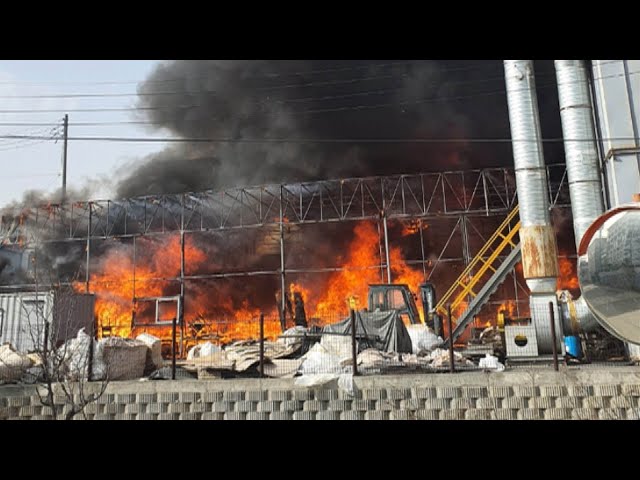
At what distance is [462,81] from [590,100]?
15.3 m

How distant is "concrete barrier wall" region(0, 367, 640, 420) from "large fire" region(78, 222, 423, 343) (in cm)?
1726

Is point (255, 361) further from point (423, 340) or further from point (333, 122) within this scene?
point (333, 122)

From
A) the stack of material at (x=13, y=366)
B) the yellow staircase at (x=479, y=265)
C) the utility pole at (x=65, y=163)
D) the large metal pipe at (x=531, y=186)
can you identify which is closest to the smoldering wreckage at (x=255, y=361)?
the stack of material at (x=13, y=366)

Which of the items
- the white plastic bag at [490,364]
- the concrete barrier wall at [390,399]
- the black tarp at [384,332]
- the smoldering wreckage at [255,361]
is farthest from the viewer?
the black tarp at [384,332]

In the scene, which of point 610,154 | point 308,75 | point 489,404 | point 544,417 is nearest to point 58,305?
point 489,404

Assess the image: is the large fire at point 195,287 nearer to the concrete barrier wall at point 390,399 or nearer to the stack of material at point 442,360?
the stack of material at point 442,360

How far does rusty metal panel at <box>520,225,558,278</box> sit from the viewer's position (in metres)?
15.6

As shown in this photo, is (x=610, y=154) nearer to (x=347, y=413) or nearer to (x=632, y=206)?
(x=632, y=206)

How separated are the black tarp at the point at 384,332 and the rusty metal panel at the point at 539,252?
401 cm

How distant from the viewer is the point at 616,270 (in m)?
7.70

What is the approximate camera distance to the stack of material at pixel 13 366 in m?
12.8

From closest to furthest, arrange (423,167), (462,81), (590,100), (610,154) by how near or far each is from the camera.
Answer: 1. (610,154)
2. (590,100)
3. (462,81)
4. (423,167)

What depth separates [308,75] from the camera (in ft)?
108

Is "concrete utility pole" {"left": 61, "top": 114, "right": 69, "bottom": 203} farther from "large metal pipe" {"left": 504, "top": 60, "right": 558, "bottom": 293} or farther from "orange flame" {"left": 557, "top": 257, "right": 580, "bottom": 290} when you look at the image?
"orange flame" {"left": 557, "top": 257, "right": 580, "bottom": 290}
